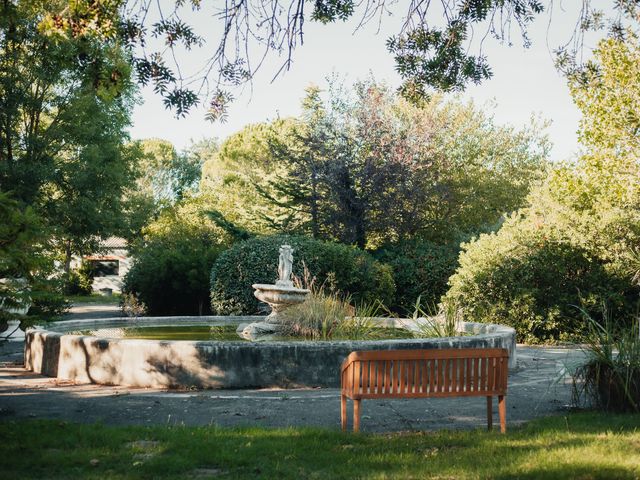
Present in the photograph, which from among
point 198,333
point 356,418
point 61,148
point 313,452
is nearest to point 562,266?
point 198,333

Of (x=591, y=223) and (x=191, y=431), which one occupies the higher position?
(x=591, y=223)

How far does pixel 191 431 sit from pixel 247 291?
12039 millimetres

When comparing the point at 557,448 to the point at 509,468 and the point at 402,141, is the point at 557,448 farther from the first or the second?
the point at 402,141

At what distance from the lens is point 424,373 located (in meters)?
6.97

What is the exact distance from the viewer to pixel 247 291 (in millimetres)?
18688

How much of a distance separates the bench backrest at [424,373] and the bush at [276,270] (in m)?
11.4

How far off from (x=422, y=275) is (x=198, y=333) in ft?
29.4

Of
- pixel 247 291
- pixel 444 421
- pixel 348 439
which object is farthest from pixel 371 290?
pixel 348 439

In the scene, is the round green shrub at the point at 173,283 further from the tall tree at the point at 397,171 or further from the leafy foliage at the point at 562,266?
the leafy foliage at the point at 562,266

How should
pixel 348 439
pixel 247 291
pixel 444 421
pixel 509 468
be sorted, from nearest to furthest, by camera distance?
pixel 509 468
pixel 348 439
pixel 444 421
pixel 247 291

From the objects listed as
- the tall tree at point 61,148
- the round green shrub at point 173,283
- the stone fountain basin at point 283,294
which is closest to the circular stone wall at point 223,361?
the stone fountain basin at point 283,294

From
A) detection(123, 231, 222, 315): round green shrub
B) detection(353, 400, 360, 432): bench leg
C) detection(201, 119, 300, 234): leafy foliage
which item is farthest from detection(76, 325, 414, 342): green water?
detection(201, 119, 300, 234): leafy foliage

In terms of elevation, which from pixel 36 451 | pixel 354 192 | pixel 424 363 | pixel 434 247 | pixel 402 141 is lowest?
pixel 36 451

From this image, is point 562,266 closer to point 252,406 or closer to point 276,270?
point 276,270
